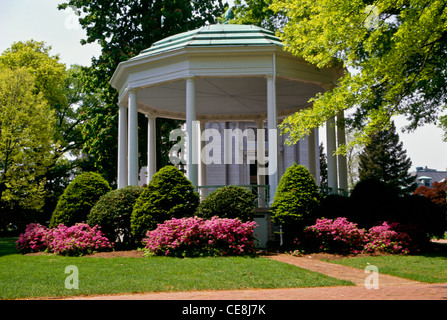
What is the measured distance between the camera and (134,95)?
17.6 metres

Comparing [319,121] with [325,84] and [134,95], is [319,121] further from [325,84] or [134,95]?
[134,95]

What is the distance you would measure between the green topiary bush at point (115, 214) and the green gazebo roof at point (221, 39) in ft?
18.2

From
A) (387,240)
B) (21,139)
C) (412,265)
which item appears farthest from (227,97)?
(21,139)

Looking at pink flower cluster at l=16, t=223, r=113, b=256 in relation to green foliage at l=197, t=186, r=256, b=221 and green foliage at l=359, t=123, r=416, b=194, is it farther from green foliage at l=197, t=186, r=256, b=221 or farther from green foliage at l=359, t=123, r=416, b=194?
green foliage at l=359, t=123, r=416, b=194

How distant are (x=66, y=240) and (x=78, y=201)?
92.7 inches

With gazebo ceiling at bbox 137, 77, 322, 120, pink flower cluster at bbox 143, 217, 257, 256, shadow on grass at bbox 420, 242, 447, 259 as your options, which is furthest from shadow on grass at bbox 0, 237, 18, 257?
shadow on grass at bbox 420, 242, 447, 259

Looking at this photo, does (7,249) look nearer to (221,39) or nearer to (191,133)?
(191,133)


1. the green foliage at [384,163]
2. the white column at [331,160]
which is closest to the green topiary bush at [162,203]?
the white column at [331,160]

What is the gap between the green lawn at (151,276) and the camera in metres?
8.01

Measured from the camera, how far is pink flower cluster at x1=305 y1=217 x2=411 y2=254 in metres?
13.3

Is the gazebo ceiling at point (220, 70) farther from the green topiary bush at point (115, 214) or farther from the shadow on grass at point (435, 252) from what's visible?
the shadow on grass at point (435, 252)

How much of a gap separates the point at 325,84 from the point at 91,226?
10.0m

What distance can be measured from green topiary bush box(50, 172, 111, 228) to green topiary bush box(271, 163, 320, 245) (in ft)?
21.5

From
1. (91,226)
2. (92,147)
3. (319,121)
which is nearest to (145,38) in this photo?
(92,147)
